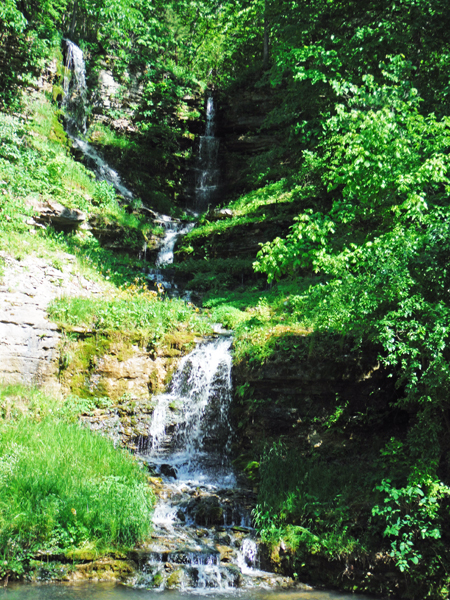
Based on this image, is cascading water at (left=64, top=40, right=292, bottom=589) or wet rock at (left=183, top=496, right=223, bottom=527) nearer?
cascading water at (left=64, top=40, right=292, bottom=589)

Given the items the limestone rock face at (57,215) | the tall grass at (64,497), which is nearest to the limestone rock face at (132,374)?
the tall grass at (64,497)

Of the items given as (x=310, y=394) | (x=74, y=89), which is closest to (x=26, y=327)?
(x=310, y=394)

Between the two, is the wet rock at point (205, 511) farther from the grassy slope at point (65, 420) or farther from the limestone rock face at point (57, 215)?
the limestone rock face at point (57, 215)

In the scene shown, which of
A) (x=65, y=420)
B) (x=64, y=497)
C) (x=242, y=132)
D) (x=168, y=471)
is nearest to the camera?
(x=64, y=497)

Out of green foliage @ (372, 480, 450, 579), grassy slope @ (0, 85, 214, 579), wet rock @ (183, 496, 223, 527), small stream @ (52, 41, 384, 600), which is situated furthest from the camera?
wet rock @ (183, 496, 223, 527)

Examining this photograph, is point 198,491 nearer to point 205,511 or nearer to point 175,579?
Result: point 205,511

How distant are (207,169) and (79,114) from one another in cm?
564

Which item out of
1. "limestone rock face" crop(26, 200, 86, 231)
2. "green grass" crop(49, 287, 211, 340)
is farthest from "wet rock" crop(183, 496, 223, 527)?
"limestone rock face" crop(26, 200, 86, 231)

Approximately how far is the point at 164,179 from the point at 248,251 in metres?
7.05

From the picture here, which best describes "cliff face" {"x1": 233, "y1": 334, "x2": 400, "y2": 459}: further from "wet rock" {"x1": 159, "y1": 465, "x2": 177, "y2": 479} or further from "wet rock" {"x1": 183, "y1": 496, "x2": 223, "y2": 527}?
"wet rock" {"x1": 183, "y1": 496, "x2": 223, "y2": 527}

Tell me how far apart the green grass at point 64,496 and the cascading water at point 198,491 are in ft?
1.44

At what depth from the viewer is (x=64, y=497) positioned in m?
5.27

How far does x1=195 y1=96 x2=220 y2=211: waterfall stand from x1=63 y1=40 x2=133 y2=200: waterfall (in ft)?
10.8

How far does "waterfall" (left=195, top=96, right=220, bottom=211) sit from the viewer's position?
20125 mm
